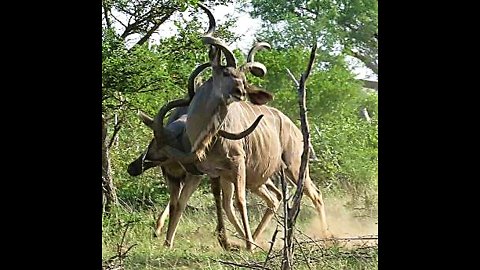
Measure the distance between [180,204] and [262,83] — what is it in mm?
564

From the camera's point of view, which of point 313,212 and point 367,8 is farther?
point 313,212

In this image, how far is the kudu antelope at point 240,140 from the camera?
217cm

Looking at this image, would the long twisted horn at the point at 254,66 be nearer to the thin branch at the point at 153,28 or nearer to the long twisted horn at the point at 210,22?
the long twisted horn at the point at 210,22

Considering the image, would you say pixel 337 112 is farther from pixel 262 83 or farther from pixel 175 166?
pixel 175 166

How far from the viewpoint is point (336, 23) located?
2.64 metres

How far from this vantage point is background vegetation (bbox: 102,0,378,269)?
2504 mm

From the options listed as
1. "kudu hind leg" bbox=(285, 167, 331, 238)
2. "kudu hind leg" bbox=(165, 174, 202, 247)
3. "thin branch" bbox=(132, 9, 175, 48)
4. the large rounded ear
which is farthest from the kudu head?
"kudu hind leg" bbox=(285, 167, 331, 238)

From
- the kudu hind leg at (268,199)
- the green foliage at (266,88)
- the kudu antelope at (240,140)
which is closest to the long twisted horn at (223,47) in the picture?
the kudu antelope at (240,140)

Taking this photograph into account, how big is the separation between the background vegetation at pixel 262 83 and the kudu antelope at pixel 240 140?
113 mm

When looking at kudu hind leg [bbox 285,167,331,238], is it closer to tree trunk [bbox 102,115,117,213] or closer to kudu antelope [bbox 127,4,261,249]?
kudu antelope [bbox 127,4,261,249]

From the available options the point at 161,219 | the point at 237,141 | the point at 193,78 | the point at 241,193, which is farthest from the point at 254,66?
the point at 161,219

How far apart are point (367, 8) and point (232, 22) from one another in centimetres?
45
